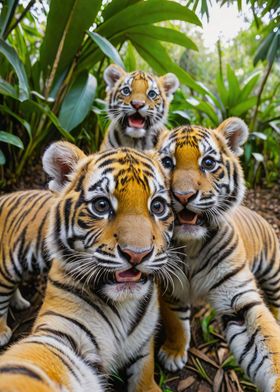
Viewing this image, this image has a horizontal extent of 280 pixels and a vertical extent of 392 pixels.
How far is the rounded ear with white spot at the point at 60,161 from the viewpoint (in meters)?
1.92

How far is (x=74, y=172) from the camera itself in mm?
1945

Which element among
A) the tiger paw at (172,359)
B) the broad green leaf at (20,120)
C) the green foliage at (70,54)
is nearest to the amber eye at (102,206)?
the tiger paw at (172,359)

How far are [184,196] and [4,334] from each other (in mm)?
1458

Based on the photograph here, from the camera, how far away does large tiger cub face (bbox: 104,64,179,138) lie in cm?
365

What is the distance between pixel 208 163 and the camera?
2.08 meters

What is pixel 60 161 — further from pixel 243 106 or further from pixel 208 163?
pixel 243 106

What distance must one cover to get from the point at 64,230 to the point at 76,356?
1.59ft

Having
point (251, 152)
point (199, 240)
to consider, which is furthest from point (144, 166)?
point (251, 152)

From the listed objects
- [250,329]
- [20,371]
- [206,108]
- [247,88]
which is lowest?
[250,329]

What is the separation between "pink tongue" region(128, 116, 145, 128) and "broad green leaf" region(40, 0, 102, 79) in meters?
0.74

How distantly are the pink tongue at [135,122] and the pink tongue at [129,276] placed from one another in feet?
7.07

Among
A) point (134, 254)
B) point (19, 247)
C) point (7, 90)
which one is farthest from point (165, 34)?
point (134, 254)

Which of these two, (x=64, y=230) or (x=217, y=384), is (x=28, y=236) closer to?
(x=64, y=230)

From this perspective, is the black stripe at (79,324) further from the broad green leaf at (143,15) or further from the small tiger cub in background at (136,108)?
the broad green leaf at (143,15)
